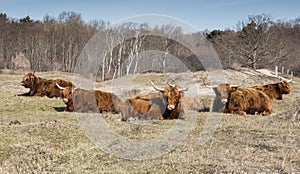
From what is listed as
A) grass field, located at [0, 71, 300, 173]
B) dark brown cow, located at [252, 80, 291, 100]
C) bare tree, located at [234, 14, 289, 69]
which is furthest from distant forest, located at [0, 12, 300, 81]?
grass field, located at [0, 71, 300, 173]

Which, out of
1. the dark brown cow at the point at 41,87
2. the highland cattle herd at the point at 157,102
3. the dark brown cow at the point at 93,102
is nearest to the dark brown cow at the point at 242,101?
the highland cattle herd at the point at 157,102

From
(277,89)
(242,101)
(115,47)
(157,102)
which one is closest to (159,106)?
(157,102)

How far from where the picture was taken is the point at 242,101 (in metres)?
14.8

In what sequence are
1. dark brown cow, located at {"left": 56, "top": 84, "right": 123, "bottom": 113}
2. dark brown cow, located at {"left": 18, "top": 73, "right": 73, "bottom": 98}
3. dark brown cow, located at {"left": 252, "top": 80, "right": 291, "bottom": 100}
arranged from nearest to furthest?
dark brown cow, located at {"left": 56, "top": 84, "right": 123, "bottom": 113} < dark brown cow, located at {"left": 252, "top": 80, "right": 291, "bottom": 100} < dark brown cow, located at {"left": 18, "top": 73, "right": 73, "bottom": 98}

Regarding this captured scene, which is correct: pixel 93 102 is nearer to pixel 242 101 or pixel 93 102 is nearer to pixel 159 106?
pixel 159 106

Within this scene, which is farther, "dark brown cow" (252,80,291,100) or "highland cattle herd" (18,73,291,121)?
"dark brown cow" (252,80,291,100)

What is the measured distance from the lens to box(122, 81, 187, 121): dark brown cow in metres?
12.9

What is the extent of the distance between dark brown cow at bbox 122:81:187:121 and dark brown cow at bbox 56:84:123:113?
0.98 m

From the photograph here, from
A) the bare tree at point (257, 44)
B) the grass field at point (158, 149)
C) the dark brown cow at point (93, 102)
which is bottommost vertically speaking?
the grass field at point (158, 149)

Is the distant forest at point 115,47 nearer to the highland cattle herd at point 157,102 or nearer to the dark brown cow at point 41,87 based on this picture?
the dark brown cow at point 41,87

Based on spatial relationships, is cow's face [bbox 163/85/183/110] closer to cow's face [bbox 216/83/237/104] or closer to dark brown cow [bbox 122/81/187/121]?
dark brown cow [bbox 122/81/187/121]

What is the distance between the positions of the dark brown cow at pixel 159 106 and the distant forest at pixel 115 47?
2291 centimetres

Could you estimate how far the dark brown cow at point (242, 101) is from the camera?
48.4 feet

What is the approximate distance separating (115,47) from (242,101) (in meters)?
37.0
